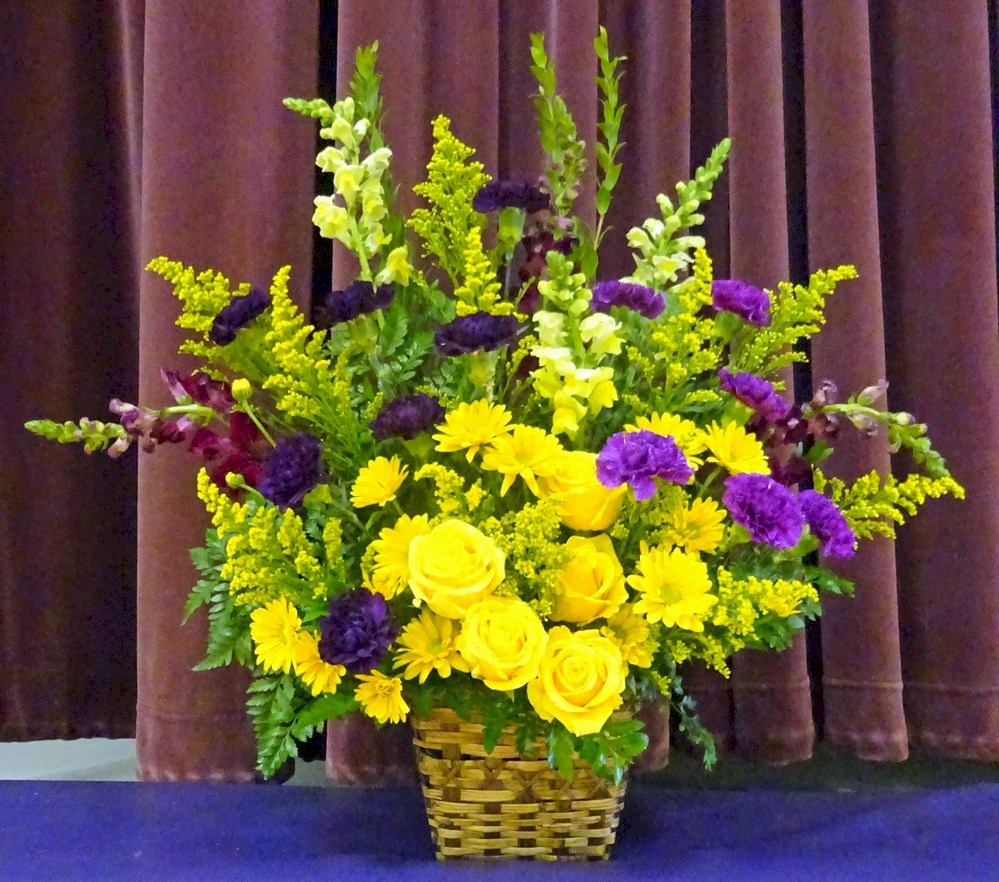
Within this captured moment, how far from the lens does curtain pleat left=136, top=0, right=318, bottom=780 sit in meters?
0.82

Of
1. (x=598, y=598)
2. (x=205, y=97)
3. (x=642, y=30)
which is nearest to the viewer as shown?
(x=598, y=598)

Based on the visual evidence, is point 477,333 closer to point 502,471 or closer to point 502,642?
point 502,471

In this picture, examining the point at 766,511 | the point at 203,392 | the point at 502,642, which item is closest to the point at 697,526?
the point at 766,511

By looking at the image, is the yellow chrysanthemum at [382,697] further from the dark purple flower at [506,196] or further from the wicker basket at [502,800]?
the dark purple flower at [506,196]

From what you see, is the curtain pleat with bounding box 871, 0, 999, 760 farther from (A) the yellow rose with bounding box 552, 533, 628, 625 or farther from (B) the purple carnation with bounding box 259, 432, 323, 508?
(B) the purple carnation with bounding box 259, 432, 323, 508

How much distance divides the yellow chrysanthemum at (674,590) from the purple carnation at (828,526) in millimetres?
97

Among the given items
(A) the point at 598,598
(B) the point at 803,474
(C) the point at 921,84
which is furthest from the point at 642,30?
(A) the point at 598,598

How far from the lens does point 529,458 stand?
0.56m

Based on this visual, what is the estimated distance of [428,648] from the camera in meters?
0.56

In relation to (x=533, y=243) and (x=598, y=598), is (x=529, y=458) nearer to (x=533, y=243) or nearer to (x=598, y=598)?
(x=598, y=598)

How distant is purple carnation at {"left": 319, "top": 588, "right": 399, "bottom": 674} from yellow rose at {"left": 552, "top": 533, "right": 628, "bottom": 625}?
120mm

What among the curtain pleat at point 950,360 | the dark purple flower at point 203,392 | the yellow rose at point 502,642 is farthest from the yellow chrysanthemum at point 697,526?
the curtain pleat at point 950,360

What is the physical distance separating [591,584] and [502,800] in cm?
19

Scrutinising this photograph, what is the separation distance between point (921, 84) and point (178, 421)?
0.88 metres
